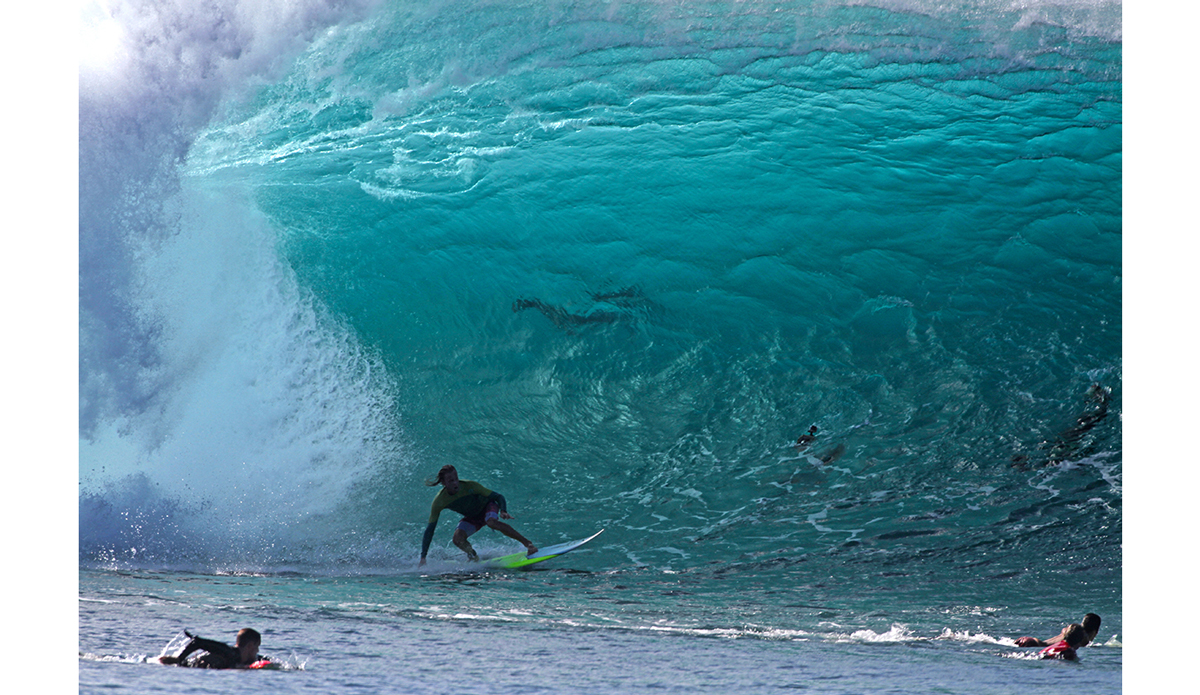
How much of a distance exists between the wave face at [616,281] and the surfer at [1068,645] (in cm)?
95

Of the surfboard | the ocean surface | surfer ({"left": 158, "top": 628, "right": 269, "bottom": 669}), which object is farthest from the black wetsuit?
the surfboard

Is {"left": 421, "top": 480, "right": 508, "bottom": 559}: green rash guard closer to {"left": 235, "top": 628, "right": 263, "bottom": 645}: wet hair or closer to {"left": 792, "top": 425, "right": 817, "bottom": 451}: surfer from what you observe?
{"left": 235, "top": 628, "right": 263, "bottom": 645}: wet hair

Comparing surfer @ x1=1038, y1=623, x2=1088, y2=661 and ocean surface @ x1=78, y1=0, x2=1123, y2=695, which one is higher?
ocean surface @ x1=78, y1=0, x2=1123, y2=695

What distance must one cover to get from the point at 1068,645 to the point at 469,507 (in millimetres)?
3624

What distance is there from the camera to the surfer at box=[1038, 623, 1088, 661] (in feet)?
14.0

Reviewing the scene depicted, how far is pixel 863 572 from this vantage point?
17.7 ft

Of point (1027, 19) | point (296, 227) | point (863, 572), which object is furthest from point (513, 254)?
point (1027, 19)

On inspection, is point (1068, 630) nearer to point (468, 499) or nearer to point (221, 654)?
point (468, 499)

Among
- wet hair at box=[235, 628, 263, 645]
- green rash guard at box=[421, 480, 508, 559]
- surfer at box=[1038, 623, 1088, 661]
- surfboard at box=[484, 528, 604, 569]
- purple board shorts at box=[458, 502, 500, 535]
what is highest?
green rash guard at box=[421, 480, 508, 559]

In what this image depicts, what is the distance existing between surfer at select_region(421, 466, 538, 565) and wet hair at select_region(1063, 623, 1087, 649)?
10.3 feet

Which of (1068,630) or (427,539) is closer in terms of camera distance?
(1068,630)

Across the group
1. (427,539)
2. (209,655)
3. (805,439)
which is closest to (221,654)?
(209,655)

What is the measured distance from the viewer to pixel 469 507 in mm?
5734

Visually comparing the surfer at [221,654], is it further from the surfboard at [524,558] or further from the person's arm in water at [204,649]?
the surfboard at [524,558]
